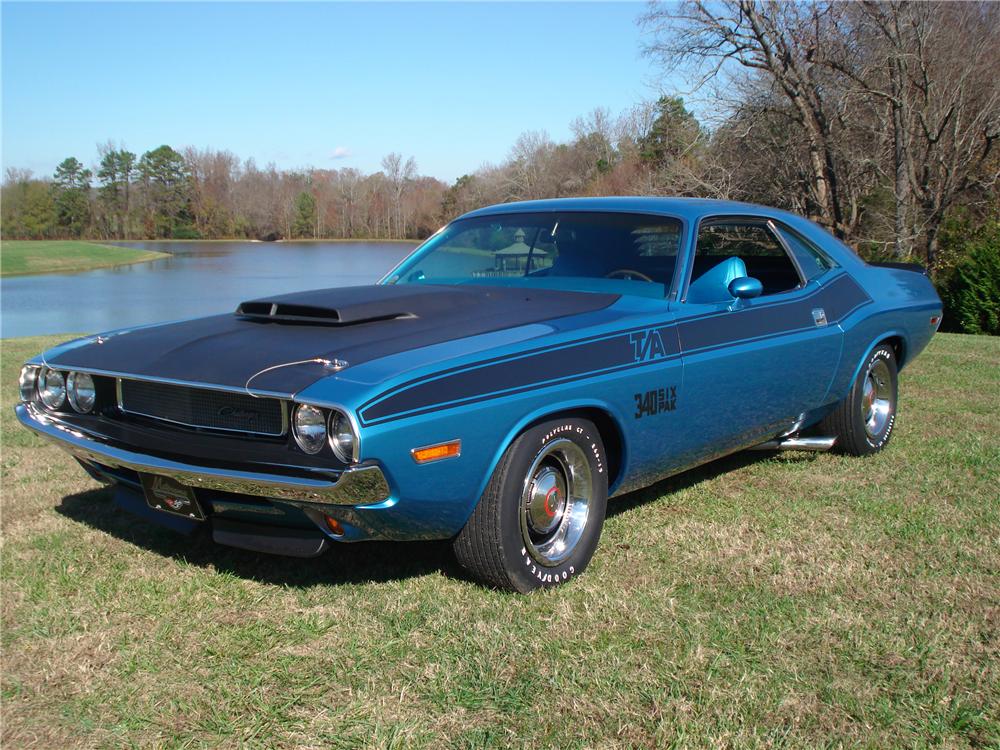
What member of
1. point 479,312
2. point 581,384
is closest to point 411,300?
point 479,312

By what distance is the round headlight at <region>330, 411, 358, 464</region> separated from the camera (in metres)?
Answer: 2.93

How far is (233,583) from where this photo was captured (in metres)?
3.60

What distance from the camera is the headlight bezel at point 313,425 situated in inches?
118

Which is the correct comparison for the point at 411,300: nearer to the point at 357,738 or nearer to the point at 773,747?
the point at 357,738

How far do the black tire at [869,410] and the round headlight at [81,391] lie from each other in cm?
382

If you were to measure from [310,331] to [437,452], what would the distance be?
924 mm

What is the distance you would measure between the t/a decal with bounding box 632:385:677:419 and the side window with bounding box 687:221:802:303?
516mm

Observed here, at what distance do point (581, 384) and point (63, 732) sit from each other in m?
2.01

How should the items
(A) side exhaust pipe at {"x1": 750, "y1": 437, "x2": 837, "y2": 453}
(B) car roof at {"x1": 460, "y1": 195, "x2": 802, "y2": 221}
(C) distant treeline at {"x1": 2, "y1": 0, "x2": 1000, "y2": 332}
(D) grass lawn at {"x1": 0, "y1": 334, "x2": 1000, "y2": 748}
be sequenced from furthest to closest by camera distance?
(C) distant treeline at {"x1": 2, "y1": 0, "x2": 1000, "y2": 332}
(A) side exhaust pipe at {"x1": 750, "y1": 437, "x2": 837, "y2": 453}
(B) car roof at {"x1": 460, "y1": 195, "x2": 802, "y2": 221}
(D) grass lawn at {"x1": 0, "y1": 334, "x2": 1000, "y2": 748}

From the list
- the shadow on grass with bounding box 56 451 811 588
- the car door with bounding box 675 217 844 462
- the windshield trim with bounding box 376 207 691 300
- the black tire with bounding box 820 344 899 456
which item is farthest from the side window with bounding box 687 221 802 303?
the shadow on grass with bounding box 56 451 811 588

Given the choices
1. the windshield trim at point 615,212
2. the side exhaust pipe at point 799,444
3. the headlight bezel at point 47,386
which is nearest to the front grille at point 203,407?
the headlight bezel at point 47,386

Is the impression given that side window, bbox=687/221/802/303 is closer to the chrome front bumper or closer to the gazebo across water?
the gazebo across water

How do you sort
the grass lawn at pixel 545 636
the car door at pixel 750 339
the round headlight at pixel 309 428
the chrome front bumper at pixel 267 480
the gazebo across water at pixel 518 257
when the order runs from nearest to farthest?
1. the grass lawn at pixel 545 636
2. the chrome front bumper at pixel 267 480
3. the round headlight at pixel 309 428
4. the car door at pixel 750 339
5. the gazebo across water at pixel 518 257

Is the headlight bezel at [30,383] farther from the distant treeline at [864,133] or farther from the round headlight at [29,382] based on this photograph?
the distant treeline at [864,133]
